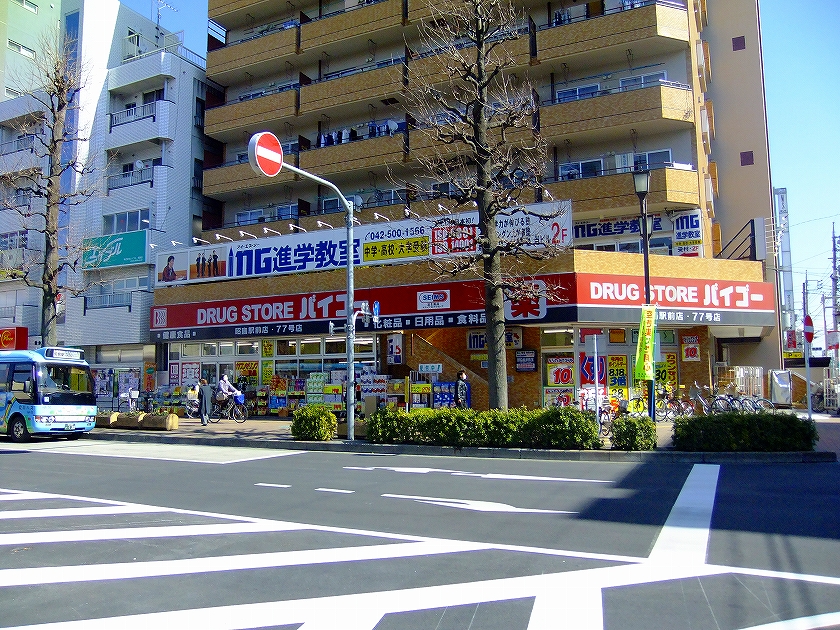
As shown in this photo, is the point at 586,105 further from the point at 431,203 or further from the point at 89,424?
the point at 89,424

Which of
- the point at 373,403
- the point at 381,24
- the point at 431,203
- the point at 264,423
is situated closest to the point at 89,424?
the point at 264,423

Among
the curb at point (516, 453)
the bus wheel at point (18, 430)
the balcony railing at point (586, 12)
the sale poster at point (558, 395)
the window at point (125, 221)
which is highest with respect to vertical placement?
the balcony railing at point (586, 12)

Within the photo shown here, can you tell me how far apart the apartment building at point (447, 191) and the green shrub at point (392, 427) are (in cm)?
469

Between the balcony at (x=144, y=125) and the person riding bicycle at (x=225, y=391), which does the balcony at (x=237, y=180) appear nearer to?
the balcony at (x=144, y=125)

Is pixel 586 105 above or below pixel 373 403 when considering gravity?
above

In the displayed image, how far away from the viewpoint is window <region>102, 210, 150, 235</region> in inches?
1221

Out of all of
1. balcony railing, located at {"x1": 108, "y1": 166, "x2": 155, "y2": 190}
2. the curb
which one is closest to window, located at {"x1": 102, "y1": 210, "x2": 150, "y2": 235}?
balcony railing, located at {"x1": 108, "y1": 166, "x2": 155, "y2": 190}

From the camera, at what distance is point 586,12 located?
26.2 meters

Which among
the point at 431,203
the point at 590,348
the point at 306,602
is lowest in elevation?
the point at 306,602

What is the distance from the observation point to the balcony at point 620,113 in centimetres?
2333

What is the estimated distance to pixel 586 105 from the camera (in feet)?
80.0

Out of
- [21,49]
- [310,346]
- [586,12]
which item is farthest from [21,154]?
[586,12]

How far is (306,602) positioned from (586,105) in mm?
22734

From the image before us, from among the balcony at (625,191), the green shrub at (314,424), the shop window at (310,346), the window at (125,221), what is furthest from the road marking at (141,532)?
the window at (125,221)
